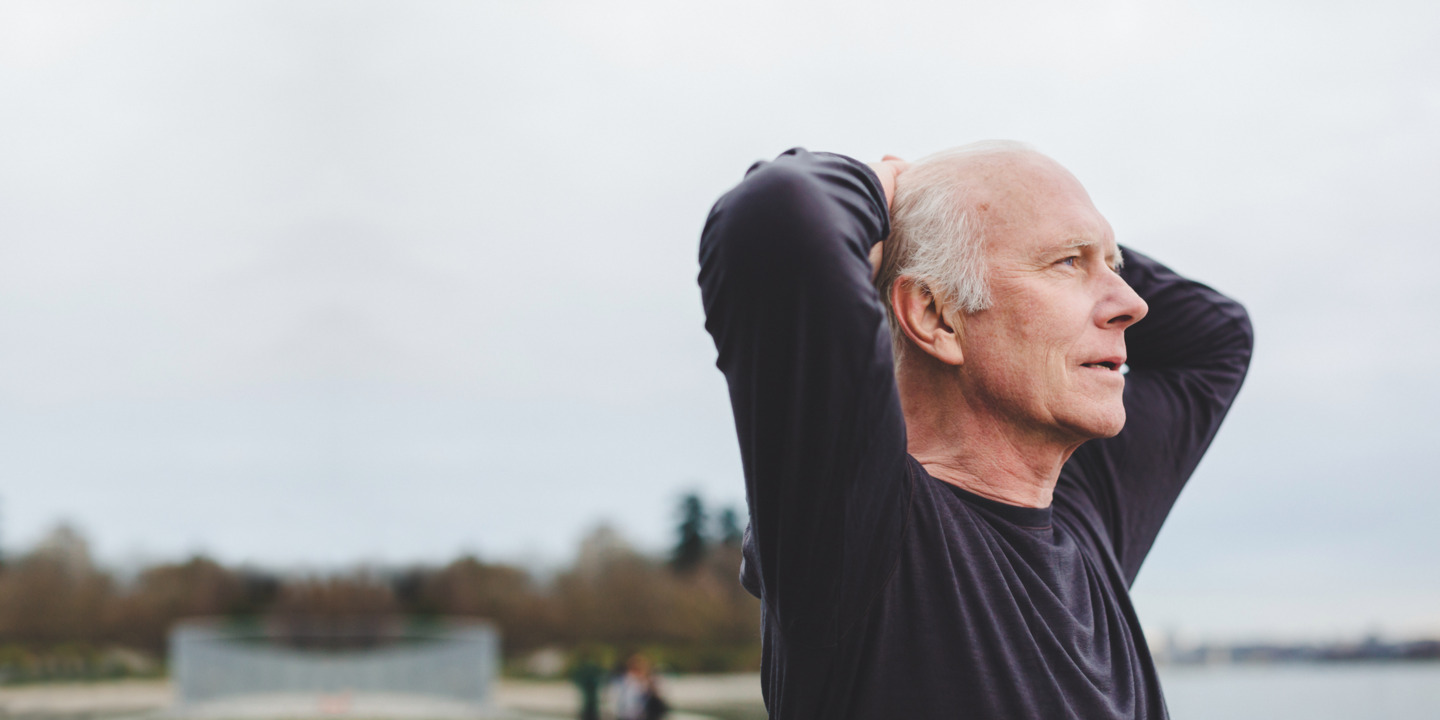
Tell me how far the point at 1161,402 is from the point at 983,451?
30.3 inches

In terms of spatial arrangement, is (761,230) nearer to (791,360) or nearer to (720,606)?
(791,360)

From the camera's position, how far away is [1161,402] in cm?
211

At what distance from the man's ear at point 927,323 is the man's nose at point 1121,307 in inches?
10.0

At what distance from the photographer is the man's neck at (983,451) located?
61.0 inches

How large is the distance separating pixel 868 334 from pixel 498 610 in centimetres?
3165

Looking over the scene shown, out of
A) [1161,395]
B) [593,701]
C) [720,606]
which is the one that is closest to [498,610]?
[720,606]

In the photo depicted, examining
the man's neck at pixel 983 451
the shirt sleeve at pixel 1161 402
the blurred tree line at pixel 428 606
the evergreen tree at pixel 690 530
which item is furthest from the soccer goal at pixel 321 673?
the evergreen tree at pixel 690 530

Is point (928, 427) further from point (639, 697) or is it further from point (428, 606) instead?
point (428, 606)

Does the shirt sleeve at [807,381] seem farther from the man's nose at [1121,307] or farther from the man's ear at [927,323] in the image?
the man's nose at [1121,307]

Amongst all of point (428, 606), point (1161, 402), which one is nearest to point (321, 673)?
point (428, 606)

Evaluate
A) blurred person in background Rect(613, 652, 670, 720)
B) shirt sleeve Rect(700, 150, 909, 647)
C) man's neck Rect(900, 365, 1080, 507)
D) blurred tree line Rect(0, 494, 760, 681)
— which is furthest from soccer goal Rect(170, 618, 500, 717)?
shirt sleeve Rect(700, 150, 909, 647)

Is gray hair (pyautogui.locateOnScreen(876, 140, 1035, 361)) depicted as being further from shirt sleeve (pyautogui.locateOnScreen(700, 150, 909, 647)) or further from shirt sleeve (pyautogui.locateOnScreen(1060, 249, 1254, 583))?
shirt sleeve (pyautogui.locateOnScreen(1060, 249, 1254, 583))

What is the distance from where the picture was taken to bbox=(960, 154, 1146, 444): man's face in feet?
4.89

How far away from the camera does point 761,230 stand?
113 centimetres
